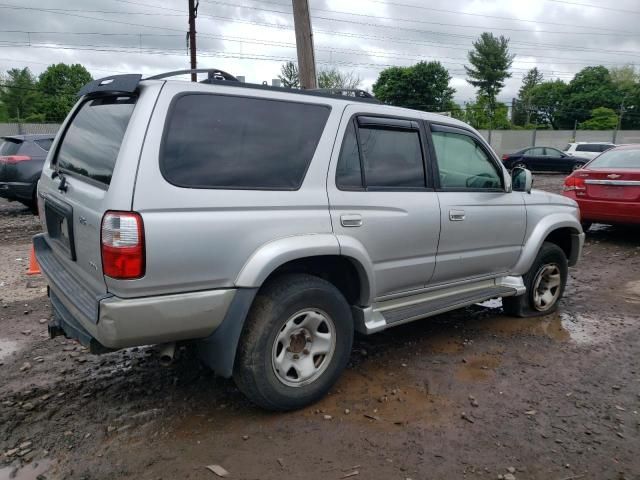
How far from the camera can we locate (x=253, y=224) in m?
2.82

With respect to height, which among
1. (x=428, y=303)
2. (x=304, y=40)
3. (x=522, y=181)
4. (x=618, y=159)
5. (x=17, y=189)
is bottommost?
(x=428, y=303)

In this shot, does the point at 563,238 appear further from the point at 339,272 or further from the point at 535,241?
the point at 339,272

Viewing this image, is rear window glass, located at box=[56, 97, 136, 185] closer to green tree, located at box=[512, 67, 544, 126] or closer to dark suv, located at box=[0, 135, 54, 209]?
dark suv, located at box=[0, 135, 54, 209]

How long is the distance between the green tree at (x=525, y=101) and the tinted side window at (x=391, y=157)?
218 ft

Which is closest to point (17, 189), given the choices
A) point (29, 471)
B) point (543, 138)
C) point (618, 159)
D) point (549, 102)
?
point (29, 471)

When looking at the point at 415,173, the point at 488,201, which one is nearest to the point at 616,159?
the point at 488,201

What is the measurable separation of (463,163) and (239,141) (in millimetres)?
2104

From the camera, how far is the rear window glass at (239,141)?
106 inches

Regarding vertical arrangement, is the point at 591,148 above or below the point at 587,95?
below

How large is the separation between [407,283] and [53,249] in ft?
7.88

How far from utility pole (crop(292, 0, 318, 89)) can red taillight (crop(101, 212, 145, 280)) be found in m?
6.90

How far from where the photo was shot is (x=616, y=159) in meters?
8.37

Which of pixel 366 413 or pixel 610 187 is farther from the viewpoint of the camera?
pixel 610 187

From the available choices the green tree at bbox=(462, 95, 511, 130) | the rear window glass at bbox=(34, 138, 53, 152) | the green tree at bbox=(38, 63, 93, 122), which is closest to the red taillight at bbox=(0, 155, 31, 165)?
the rear window glass at bbox=(34, 138, 53, 152)
